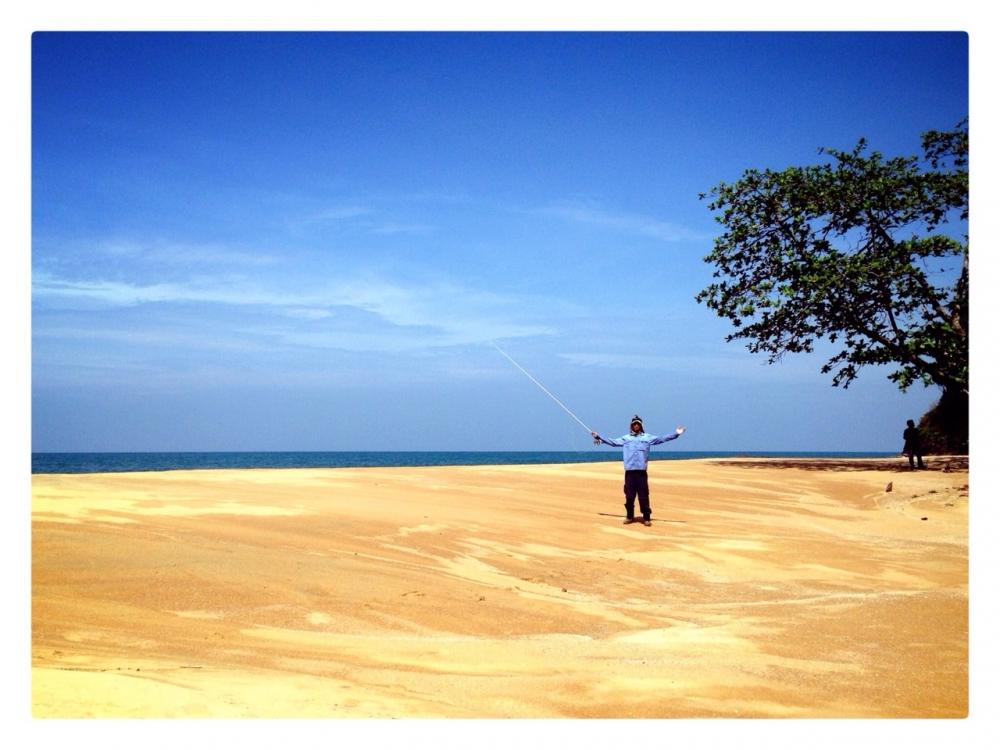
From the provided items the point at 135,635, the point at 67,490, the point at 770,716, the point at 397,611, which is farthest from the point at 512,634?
the point at 67,490

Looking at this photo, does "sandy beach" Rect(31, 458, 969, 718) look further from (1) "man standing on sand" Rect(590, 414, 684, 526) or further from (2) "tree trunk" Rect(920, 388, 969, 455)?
(2) "tree trunk" Rect(920, 388, 969, 455)

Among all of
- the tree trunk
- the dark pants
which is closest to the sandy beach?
the dark pants

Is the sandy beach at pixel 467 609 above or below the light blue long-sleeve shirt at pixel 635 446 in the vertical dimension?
below

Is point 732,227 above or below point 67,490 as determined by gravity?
above

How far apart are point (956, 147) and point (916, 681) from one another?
780 inches

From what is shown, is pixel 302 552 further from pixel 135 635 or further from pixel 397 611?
pixel 135 635

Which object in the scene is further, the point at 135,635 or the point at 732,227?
the point at 732,227

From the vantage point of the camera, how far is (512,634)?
21.0 ft

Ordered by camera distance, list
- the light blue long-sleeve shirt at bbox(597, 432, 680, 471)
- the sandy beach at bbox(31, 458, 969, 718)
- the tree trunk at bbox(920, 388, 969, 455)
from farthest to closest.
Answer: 1. the tree trunk at bbox(920, 388, 969, 455)
2. the light blue long-sleeve shirt at bbox(597, 432, 680, 471)
3. the sandy beach at bbox(31, 458, 969, 718)

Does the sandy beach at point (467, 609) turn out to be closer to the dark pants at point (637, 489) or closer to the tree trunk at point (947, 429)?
the dark pants at point (637, 489)

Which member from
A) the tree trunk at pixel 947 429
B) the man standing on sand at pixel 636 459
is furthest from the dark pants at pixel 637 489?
the tree trunk at pixel 947 429

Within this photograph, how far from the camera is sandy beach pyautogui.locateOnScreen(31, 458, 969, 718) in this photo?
499 cm

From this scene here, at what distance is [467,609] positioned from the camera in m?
6.96

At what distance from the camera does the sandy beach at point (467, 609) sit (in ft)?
16.4
